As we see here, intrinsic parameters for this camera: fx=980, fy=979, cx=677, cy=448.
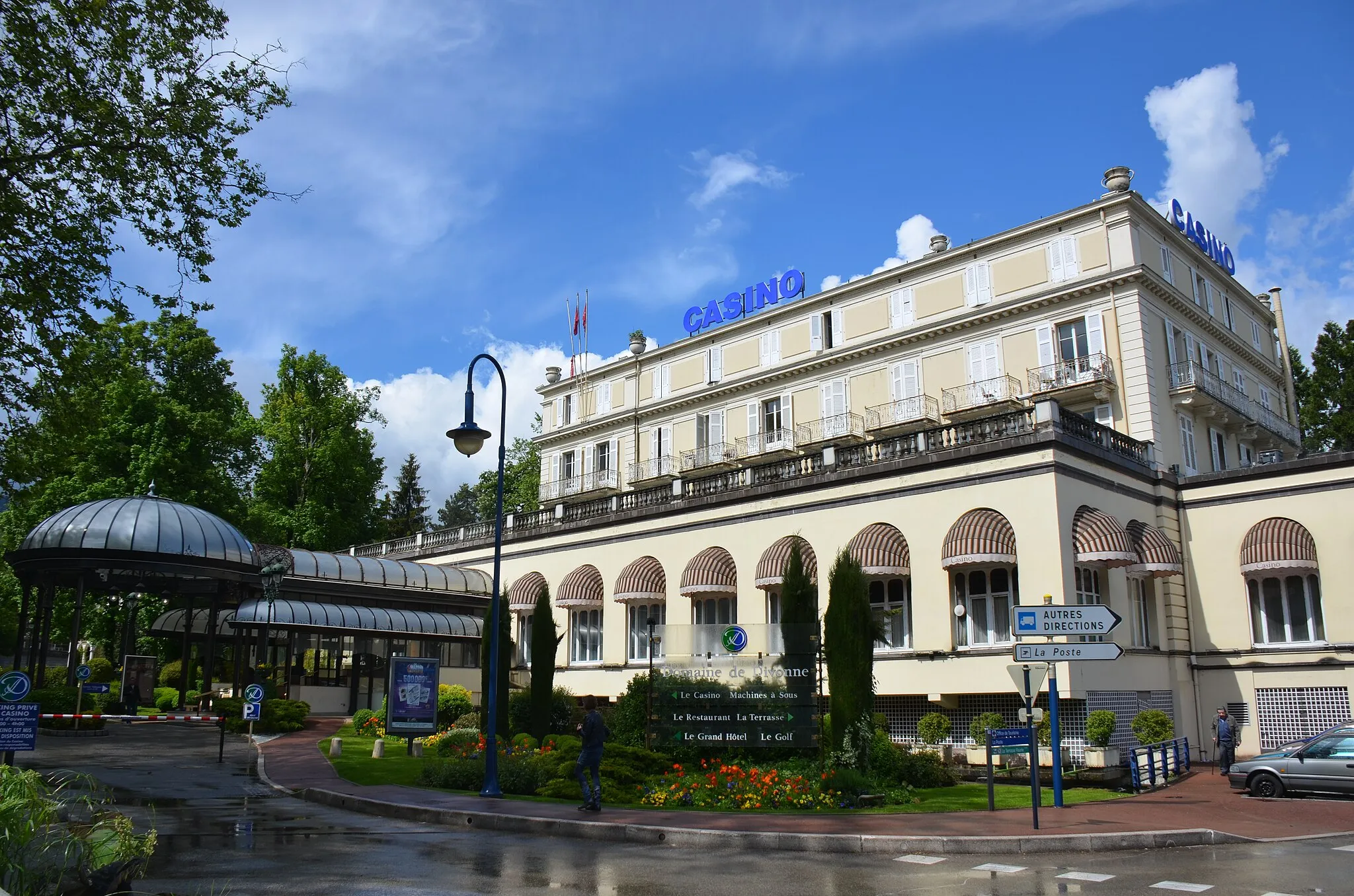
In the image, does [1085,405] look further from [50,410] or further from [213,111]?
[50,410]

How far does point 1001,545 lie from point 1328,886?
15.7m

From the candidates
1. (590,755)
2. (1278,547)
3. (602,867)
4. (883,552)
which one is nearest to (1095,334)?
(1278,547)

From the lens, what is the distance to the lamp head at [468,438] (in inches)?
752

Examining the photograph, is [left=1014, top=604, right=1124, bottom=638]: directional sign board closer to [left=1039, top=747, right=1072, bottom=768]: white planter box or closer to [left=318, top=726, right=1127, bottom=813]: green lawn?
[left=318, top=726, right=1127, bottom=813]: green lawn

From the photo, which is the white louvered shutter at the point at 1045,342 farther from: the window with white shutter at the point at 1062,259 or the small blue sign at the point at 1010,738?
the small blue sign at the point at 1010,738

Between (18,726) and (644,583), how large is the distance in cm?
2302

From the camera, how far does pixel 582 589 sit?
39.0 metres

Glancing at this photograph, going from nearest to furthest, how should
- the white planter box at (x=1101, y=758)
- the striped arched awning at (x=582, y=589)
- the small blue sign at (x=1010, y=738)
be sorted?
the small blue sign at (x=1010, y=738), the white planter box at (x=1101, y=758), the striped arched awning at (x=582, y=589)

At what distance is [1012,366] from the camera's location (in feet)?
116

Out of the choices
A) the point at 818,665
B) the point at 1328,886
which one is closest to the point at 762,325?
the point at 818,665

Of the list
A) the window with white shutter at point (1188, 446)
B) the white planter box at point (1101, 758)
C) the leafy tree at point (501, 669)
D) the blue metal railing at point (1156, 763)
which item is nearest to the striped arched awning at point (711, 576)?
the leafy tree at point (501, 669)

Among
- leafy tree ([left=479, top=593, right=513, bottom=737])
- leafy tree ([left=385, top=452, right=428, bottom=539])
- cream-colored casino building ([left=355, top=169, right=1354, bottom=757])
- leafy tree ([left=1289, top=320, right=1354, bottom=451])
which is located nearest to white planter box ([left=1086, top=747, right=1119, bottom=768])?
cream-colored casino building ([left=355, top=169, right=1354, bottom=757])

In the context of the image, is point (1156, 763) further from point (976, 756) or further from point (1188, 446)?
point (1188, 446)

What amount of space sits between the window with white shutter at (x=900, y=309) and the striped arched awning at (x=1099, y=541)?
1428 cm
